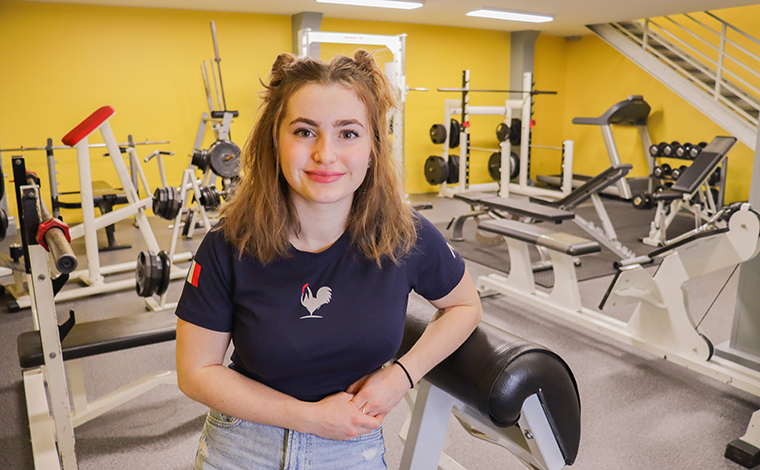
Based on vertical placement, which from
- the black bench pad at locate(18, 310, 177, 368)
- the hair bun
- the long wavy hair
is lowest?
the black bench pad at locate(18, 310, 177, 368)

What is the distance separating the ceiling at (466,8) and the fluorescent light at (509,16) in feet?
0.42

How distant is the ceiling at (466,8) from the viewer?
4938 millimetres

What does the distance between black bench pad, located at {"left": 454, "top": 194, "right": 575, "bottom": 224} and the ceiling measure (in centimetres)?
218

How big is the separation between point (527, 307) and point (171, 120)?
165 inches

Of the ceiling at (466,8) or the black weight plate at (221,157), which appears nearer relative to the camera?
the black weight plate at (221,157)

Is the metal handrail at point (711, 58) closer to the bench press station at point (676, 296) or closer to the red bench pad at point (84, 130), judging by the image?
the bench press station at point (676, 296)

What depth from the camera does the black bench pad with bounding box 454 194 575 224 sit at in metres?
3.25

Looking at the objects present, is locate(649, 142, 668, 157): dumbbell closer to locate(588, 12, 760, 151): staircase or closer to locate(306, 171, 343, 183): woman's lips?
locate(588, 12, 760, 151): staircase

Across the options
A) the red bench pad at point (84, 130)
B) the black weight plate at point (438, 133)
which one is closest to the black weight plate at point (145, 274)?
the red bench pad at point (84, 130)

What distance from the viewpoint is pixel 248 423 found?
34.5 inches

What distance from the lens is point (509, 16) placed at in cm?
582

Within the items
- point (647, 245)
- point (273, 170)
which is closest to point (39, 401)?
point (273, 170)

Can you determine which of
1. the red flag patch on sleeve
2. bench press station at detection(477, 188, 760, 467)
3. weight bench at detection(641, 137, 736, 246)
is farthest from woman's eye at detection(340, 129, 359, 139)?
weight bench at detection(641, 137, 736, 246)

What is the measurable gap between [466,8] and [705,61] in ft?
9.01
